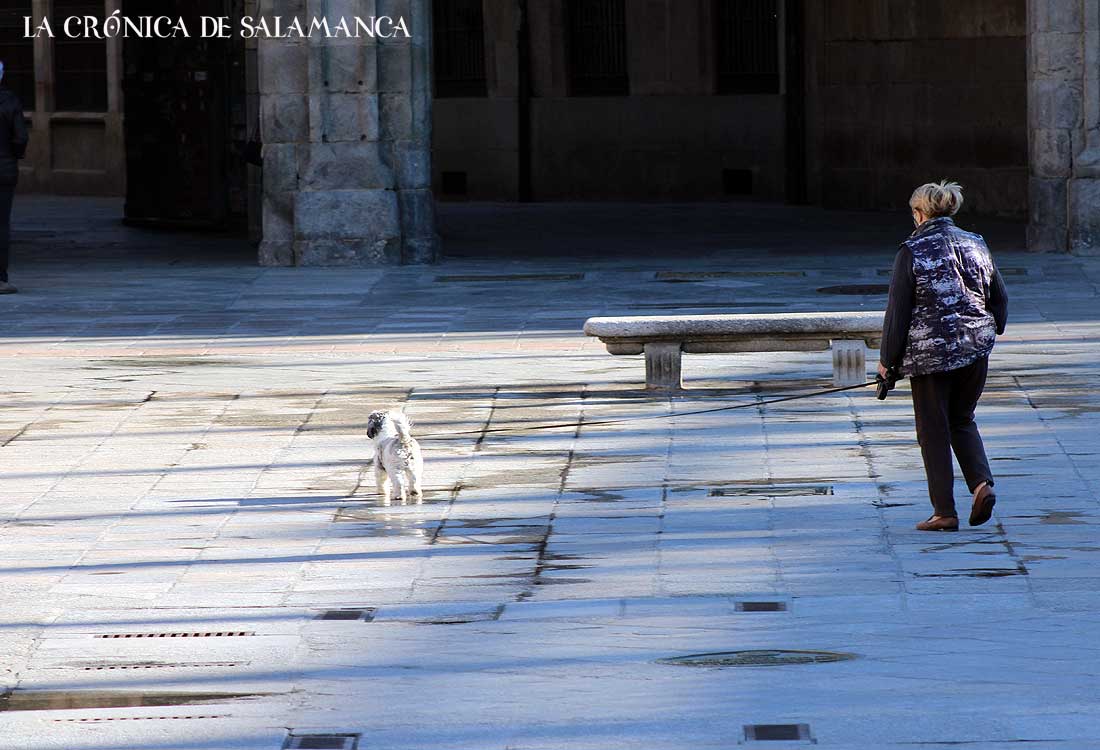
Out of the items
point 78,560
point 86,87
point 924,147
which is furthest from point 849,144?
point 78,560

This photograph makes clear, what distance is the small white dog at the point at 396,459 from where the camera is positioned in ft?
29.5

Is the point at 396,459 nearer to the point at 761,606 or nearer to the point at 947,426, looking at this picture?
the point at 947,426

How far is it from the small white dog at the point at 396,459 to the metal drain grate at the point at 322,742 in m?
3.45

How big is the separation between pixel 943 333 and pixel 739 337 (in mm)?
4046

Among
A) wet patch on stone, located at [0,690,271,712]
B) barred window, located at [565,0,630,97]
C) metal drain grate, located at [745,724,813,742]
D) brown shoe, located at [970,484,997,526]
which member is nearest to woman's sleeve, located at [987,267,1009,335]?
brown shoe, located at [970,484,997,526]

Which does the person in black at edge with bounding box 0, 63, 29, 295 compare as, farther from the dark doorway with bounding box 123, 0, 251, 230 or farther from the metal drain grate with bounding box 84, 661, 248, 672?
the metal drain grate with bounding box 84, 661, 248, 672

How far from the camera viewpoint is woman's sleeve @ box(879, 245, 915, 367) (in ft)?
27.0

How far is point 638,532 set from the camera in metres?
8.34

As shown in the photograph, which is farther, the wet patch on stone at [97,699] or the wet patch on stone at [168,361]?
the wet patch on stone at [168,361]

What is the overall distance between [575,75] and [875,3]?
5.21 meters

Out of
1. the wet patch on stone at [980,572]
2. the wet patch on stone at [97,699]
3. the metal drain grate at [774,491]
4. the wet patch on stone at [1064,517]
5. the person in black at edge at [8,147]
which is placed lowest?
the wet patch on stone at [97,699]

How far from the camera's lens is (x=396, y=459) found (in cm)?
899

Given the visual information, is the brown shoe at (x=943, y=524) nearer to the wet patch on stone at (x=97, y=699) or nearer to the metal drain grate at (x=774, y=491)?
the metal drain grate at (x=774, y=491)

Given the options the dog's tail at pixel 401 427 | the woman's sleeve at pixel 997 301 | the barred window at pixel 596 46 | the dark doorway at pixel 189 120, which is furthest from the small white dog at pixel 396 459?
the barred window at pixel 596 46
